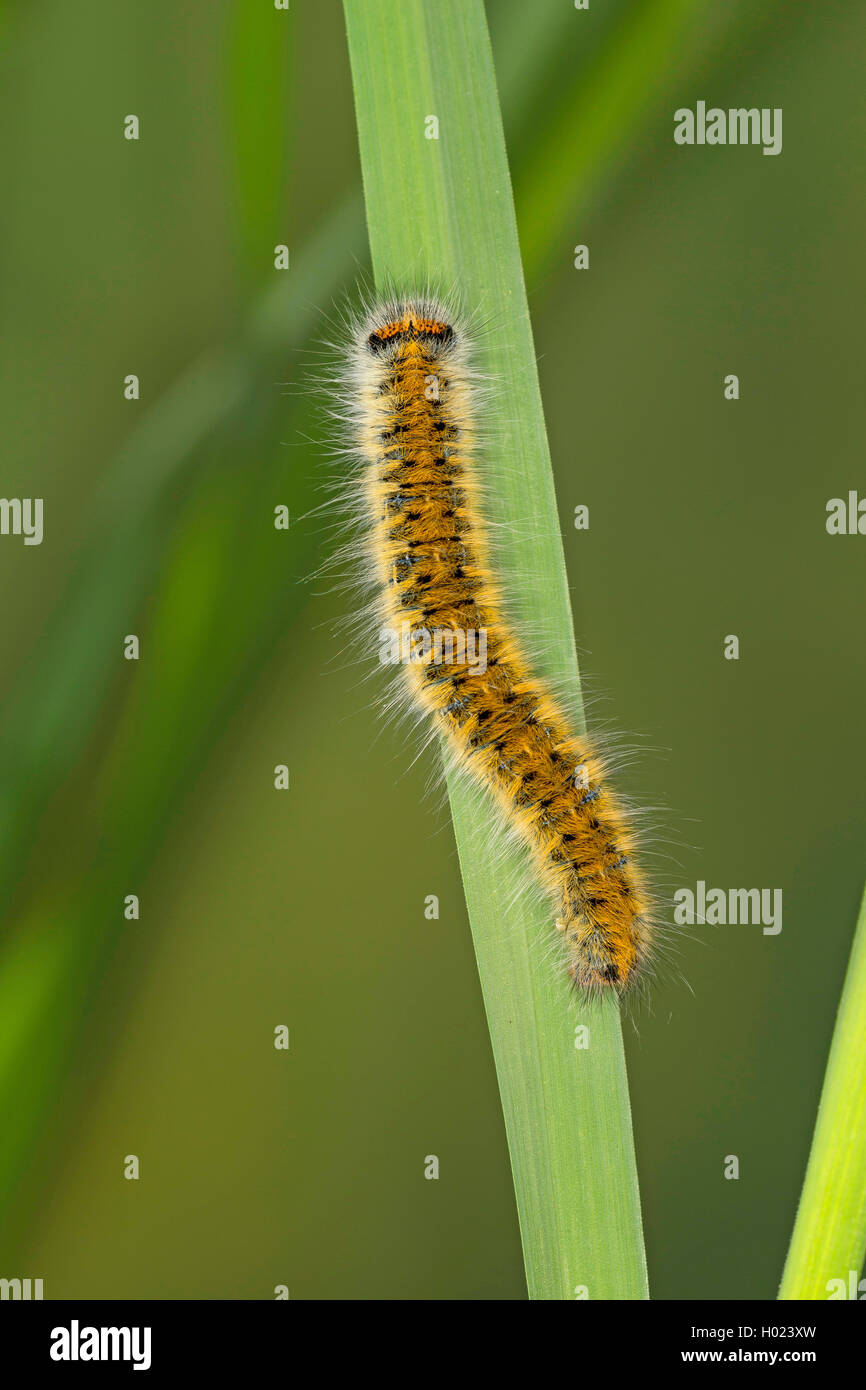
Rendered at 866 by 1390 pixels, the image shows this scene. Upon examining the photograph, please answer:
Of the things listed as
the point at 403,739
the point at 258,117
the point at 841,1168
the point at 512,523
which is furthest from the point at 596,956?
the point at 258,117

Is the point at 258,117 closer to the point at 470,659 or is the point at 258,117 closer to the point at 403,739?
the point at 470,659

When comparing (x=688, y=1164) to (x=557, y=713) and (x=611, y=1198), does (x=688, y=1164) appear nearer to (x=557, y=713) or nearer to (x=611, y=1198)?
(x=611, y=1198)

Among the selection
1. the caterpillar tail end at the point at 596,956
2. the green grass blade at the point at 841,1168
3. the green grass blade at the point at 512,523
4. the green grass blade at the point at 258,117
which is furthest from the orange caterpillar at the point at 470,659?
the green grass blade at the point at 841,1168

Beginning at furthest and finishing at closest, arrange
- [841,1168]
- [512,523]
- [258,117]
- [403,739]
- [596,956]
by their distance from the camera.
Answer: [403,739]
[258,117]
[596,956]
[512,523]
[841,1168]

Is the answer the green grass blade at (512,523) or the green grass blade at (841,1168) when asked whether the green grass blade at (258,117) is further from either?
the green grass blade at (841,1168)

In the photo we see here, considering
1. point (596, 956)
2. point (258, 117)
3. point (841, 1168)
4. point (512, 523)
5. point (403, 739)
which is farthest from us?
point (403, 739)

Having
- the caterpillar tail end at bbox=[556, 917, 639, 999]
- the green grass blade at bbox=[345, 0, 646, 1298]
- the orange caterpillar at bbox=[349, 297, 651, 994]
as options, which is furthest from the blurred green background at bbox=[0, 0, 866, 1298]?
the green grass blade at bbox=[345, 0, 646, 1298]
